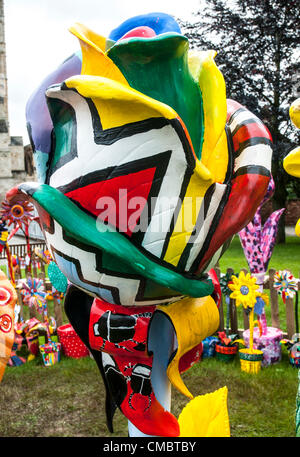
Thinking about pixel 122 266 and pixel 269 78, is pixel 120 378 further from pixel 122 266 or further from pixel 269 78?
pixel 269 78

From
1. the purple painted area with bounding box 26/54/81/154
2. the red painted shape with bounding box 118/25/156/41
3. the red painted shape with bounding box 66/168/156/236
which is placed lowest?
the red painted shape with bounding box 66/168/156/236

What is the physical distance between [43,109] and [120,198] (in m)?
0.40

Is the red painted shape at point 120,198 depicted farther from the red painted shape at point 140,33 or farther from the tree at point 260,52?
the tree at point 260,52

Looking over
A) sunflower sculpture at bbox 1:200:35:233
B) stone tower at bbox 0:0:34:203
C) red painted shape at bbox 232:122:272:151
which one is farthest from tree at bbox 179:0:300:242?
red painted shape at bbox 232:122:272:151

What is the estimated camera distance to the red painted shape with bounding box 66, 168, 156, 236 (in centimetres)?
101

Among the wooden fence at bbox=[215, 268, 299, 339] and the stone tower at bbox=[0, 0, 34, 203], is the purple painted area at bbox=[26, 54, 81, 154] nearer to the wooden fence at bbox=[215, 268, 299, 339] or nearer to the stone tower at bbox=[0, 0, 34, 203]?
the wooden fence at bbox=[215, 268, 299, 339]

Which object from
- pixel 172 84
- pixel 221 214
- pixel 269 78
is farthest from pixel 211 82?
pixel 269 78

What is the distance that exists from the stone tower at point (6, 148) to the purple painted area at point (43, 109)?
9661 millimetres

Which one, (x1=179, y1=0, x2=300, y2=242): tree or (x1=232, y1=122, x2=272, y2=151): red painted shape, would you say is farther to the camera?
(x1=179, y1=0, x2=300, y2=242): tree

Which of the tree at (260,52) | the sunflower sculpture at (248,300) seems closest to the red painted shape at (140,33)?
the sunflower sculpture at (248,300)

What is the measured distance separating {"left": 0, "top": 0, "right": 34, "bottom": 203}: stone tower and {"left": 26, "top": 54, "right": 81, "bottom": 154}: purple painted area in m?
9.66

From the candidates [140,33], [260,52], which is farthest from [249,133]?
[260,52]

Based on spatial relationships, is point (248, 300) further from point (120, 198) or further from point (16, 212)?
point (120, 198)
